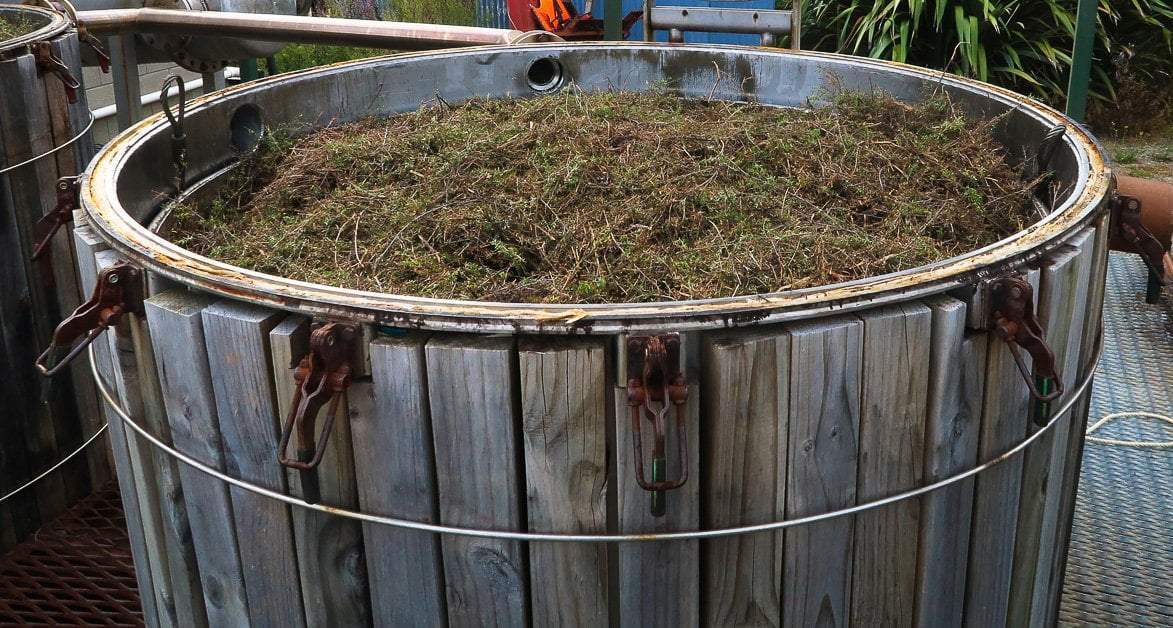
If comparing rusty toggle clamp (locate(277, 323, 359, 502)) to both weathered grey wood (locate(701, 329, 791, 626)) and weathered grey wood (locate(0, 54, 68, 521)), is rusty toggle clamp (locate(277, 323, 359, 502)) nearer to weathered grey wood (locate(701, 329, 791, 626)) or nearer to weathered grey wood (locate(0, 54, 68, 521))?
weathered grey wood (locate(701, 329, 791, 626))

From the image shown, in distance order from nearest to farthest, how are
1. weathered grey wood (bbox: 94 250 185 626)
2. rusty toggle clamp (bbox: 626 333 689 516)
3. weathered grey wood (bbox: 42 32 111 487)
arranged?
1. rusty toggle clamp (bbox: 626 333 689 516)
2. weathered grey wood (bbox: 94 250 185 626)
3. weathered grey wood (bbox: 42 32 111 487)

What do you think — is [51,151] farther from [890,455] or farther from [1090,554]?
[1090,554]

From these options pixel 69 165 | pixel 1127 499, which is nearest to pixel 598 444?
pixel 69 165

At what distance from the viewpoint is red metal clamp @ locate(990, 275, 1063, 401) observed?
5.71 ft

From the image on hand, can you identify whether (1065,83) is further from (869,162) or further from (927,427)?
(927,427)

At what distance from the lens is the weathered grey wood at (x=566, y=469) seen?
5.31ft

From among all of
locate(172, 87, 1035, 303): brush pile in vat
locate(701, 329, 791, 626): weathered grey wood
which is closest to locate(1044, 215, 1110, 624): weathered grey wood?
locate(172, 87, 1035, 303): brush pile in vat

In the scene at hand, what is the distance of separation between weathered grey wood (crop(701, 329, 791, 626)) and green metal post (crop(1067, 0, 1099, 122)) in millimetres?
4269

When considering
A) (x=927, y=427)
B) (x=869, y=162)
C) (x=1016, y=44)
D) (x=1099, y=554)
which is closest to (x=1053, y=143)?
(x=869, y=162)

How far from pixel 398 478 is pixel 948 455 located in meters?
0.87

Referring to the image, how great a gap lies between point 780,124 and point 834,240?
92 centimetres

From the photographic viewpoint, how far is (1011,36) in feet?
29.0

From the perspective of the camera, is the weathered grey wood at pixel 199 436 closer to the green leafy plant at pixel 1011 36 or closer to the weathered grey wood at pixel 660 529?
the weathered grey wood at pixel 660 529

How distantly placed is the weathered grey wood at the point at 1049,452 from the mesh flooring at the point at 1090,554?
983mm
